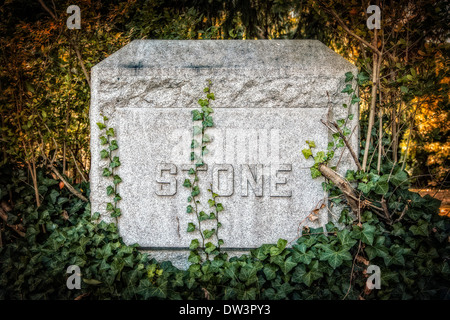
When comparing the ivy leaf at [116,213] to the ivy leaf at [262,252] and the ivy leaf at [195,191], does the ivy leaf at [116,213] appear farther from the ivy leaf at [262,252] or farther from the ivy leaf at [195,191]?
the ivy leaf at [262,252]

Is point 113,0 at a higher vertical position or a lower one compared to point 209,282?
higher

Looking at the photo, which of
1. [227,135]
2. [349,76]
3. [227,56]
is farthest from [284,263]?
[227,56]

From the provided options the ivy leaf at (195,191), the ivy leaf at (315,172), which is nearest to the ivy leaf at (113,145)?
the ivy leaf at (195,191)

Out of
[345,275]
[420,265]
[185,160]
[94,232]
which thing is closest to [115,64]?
[185,160]

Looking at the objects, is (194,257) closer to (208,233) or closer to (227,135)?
(208,233)

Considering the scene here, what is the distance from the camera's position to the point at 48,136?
3.00m

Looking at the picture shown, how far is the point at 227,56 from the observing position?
2688mm

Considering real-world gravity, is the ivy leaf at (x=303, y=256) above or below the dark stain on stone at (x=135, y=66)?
below

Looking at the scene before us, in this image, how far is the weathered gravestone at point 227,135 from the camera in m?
2.64

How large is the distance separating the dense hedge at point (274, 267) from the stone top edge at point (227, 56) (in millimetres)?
1215

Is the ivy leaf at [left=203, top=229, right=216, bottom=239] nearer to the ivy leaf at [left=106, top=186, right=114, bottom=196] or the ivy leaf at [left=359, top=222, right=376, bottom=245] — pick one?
the ivy leaf at [left=106, top=186, right=114, bottom=196]

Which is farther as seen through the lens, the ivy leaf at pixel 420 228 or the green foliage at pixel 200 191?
the green foliage at pixel 200 191

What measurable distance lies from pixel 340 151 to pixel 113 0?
9.74 ft
